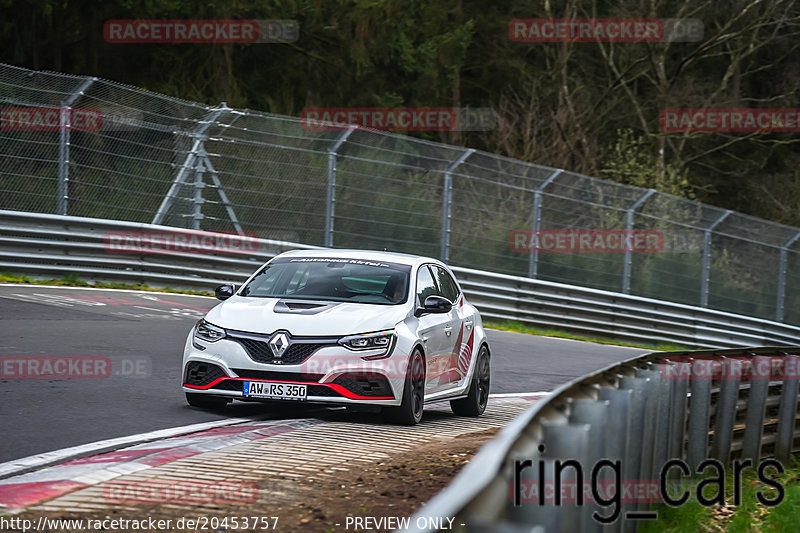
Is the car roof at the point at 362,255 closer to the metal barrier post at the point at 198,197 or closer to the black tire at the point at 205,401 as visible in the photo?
the black tire at the point at 205,401

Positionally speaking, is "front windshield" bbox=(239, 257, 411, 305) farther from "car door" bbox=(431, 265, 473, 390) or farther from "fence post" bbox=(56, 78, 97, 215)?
"fence post" bbox=(56, 78, 97, 215)

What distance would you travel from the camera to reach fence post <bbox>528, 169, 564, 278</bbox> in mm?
23906

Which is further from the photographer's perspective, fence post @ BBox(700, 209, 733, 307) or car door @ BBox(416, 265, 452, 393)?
fence post @ BBox(700, 209, 733, 307)

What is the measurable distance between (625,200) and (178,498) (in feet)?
63.8

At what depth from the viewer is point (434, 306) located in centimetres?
1067

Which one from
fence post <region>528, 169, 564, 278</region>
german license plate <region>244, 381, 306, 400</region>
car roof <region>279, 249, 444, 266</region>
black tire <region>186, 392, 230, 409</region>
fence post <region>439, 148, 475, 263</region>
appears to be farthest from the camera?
fence post <region>528, 169, 564, 278</region>

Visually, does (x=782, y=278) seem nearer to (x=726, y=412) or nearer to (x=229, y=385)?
(x=726, y=412)

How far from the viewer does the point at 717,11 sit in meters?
41.7

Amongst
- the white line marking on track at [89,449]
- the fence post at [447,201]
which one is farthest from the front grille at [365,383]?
the fence post at [447,201]

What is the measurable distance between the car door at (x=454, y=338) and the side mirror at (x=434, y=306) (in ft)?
1.61

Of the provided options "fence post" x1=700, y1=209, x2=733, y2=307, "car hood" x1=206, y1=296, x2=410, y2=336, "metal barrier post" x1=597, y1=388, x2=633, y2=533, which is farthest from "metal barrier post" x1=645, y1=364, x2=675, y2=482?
"fence post" x1=700, y1=209, x2=733, y2=307

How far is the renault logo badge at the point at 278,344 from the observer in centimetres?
978

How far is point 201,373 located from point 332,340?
1.10 m

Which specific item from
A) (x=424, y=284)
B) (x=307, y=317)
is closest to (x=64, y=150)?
(x=424, y=284)
